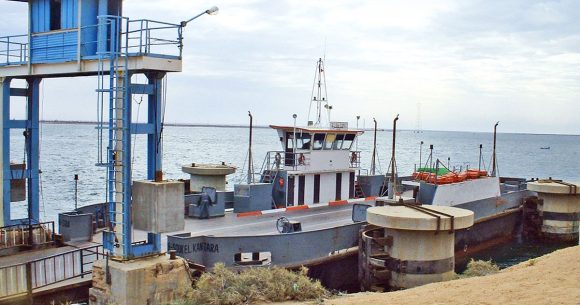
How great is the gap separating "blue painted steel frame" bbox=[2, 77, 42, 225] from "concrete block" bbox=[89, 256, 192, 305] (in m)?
4.87

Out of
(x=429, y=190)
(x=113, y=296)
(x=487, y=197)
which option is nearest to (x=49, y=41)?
(x=113, y=296)

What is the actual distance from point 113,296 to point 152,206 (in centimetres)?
206

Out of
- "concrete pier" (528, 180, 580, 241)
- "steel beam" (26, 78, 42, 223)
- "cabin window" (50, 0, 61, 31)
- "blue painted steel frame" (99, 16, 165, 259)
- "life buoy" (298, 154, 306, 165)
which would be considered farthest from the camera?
"concrete pier" (528, 180, 580, 241)

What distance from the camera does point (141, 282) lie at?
1262 cm

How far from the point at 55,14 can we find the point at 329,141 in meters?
13.7

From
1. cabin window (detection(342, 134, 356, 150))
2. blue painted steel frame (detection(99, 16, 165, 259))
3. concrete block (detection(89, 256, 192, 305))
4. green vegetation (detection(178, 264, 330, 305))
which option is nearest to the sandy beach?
green vegetation (detection(178, 264, 330, 305))

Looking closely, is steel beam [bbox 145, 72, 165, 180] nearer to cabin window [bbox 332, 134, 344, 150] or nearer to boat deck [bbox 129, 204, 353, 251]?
boat deck [bbox 129, 204, 353, 251]

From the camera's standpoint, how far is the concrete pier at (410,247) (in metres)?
17.2

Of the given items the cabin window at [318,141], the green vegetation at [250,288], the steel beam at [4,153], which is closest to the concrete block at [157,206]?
the green vegetation at [250,288]

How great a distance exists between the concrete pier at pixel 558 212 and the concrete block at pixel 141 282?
23725 mm

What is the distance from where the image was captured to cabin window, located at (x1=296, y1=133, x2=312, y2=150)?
25.8 meters

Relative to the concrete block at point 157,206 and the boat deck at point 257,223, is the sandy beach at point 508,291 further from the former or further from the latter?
the boat deck at point 257,223

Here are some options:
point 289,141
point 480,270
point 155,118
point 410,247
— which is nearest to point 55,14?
point 155,118

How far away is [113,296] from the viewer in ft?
41.4
